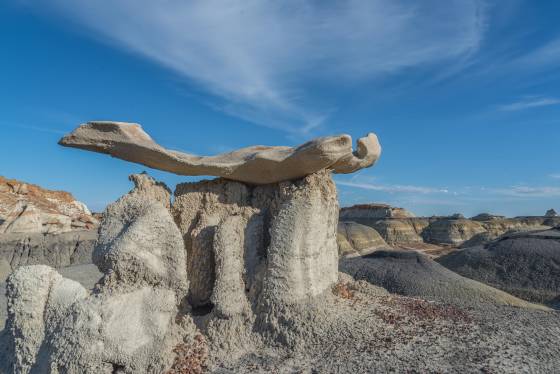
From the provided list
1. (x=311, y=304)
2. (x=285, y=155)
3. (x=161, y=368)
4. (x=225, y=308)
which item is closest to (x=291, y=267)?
(x=311, y=304)

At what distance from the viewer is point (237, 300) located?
6.14m

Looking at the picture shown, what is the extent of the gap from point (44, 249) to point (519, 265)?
1914cm

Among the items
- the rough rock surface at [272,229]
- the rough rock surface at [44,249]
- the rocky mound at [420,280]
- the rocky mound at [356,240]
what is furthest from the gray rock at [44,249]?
the rocky mound at [356,240]

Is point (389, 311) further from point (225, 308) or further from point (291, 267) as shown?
point (225, 308)

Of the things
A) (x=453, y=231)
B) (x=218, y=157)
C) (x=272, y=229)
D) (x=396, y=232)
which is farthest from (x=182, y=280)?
(x=453, y=231)

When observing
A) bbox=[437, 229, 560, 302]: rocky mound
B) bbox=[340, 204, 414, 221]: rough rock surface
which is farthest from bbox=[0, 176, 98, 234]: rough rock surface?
bbox=[340, 204, 414, 221]: rough rock surface

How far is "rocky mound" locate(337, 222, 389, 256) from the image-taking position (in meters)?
28.0

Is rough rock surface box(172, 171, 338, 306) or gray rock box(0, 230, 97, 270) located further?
gray rock box(0, 230, 97, 270)

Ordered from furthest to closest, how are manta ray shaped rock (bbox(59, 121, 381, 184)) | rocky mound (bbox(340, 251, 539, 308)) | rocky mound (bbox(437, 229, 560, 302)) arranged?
rocky mound (bbox(437, 229, 560, 302)) → rocky mound (bbox(340, 251, 539, 308)) → manta ray shaped rock (bbox(59, 121, 381, 184))

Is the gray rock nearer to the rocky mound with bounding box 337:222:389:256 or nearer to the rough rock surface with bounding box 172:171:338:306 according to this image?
the rough rock surface with bounding box 172:171:338:306

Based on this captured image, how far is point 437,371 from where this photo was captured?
480 cm

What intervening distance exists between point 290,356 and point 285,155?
2750 mm

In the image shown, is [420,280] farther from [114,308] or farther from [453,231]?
[453,231]

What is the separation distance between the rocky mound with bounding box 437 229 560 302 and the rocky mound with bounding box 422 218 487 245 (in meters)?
24.1
